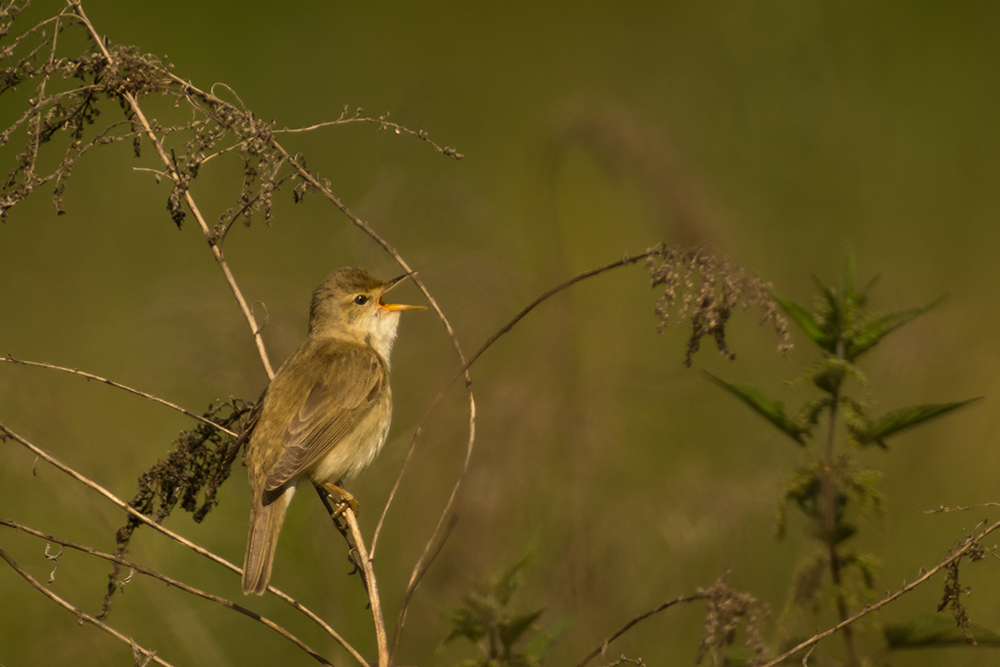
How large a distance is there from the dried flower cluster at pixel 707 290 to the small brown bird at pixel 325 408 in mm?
1269

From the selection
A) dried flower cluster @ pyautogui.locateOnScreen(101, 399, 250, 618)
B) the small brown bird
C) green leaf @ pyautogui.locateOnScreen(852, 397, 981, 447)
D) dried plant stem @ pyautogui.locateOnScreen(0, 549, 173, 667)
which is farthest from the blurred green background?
dried plant stem @ pyautogui.locateOnScreen(0, 549, 173, 667)

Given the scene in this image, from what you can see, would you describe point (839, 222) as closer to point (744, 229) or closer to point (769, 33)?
point (744, 229)

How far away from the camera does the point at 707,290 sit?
90.3 inches

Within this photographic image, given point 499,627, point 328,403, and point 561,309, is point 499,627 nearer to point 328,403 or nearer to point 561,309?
point 328,403

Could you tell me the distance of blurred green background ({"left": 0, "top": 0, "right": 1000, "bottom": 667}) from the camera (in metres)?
3.78

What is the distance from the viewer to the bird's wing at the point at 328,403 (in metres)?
3.32

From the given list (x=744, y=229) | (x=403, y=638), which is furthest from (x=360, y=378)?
(x=744, y=229)

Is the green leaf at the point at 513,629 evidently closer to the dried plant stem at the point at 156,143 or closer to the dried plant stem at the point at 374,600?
the dried plant stem at the point at 374,600

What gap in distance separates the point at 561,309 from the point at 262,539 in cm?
154

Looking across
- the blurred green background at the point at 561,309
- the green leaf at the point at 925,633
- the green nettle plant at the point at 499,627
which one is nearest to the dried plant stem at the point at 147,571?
the green nettle plant at the point at 499,627

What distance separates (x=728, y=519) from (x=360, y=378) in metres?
1.51

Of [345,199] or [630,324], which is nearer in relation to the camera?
[630,324]

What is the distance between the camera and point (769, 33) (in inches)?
239

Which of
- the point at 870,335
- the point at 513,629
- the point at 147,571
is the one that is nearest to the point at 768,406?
the point at 870,335
